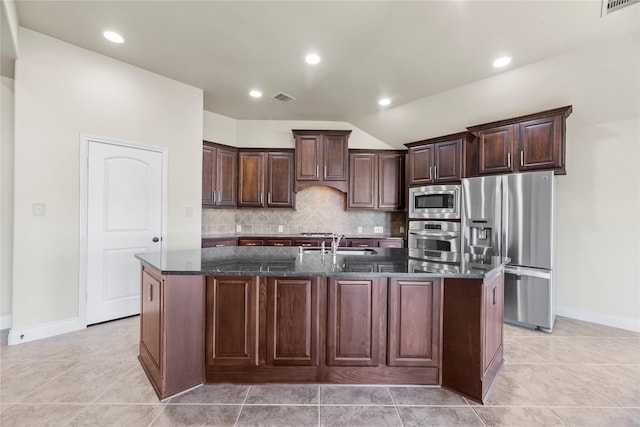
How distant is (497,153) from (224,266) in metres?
3.34

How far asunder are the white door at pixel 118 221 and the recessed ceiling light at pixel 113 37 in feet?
3.43

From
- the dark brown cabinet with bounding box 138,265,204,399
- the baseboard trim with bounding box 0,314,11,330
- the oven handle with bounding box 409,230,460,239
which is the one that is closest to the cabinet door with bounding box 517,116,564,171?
the oven handle with bounding box 409,230,460,239

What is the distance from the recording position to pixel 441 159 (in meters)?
3.84

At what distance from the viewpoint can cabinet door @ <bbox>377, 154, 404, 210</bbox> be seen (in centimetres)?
477

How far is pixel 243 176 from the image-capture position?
4.77 meters

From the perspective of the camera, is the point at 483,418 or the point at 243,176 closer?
the point at 483,418

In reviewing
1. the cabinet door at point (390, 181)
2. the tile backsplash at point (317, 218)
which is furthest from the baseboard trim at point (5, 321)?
the cabinet door at point (390, 181)

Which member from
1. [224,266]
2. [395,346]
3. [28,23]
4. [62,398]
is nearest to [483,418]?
[395,346]

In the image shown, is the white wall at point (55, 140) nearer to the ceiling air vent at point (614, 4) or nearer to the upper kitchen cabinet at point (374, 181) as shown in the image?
the upper kitchen cabinet at point (374, 181)

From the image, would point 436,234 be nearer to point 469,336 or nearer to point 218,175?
point 469,336

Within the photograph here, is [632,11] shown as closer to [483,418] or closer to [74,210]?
[483,418]

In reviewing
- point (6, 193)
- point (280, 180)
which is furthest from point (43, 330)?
point (280, 180)

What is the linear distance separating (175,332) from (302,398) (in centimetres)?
95

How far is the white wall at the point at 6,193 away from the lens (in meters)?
2.84
